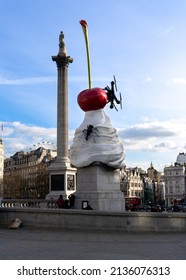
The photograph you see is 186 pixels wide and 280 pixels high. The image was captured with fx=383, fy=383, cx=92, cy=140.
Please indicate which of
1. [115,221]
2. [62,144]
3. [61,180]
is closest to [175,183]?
[62,144]

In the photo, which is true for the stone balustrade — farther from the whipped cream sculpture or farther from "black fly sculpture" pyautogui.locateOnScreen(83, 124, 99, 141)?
"black fly sculpture" pyautogui.locateOnScreen(83, 124, 99, 141)

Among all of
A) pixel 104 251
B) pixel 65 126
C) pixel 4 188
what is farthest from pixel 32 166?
pixel 104 251

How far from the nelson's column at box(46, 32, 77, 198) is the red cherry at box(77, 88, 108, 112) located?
1596cm

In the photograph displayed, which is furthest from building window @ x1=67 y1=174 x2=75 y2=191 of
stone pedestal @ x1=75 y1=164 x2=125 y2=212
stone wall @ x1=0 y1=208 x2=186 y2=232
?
stone wall @ x1=0 y1=208 x2=186 y2=232

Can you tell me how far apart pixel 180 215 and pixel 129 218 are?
228 cm

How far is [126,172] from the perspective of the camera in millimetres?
145000

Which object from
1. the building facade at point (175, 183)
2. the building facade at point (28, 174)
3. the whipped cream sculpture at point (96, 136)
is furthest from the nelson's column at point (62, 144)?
the building facade at point (175, 183)

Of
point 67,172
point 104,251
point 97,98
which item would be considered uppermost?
point 97,98

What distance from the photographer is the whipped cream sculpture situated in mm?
22906

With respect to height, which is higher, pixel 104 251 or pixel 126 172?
pixel 126 172

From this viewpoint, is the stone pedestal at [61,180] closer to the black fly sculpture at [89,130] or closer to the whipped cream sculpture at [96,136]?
the whipped cream sculpture at [96,136]

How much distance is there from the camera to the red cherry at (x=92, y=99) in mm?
24078
